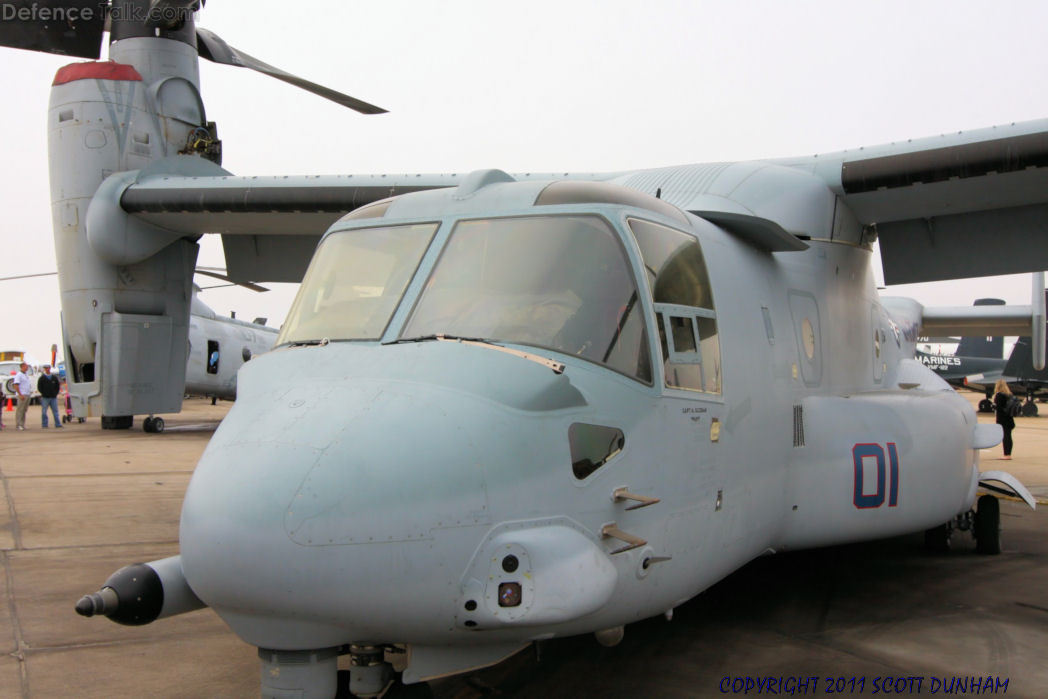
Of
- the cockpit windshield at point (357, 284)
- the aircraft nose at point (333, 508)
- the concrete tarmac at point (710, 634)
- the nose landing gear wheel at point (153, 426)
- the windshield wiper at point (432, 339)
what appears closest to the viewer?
the aircraft nose at point (333, 508)

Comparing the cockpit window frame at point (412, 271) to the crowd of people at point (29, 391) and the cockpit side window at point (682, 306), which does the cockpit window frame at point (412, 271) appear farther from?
the crowd of people at point (29, 391)

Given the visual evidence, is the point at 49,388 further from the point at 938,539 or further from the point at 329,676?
the point at 329,676

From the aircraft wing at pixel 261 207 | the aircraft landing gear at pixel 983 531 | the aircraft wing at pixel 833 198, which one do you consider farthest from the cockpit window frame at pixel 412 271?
the aircraft landing gear at pixel 983 531

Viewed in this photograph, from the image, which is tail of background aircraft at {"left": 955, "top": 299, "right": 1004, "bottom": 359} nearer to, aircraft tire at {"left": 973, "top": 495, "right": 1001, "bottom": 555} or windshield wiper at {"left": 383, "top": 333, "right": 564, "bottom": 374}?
aircraft tire at {"left": 973, "top": 495, "right": 1001, "bottom": 555}

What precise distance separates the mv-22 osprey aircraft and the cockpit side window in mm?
17

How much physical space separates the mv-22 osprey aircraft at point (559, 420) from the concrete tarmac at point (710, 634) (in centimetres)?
54

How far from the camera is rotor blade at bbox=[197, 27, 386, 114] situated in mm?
12141

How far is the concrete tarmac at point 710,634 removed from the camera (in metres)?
4.11

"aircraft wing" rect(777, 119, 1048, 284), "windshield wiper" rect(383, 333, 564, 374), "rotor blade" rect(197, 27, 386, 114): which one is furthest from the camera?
"rotor blade" rect(197, 27, 386, 114)

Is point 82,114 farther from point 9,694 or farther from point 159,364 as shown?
point 9,694

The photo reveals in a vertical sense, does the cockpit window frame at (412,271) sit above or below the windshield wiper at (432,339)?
above

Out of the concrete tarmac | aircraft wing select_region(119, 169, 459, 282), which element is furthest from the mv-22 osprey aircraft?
aircraft wing select_region(119, 169, 459, 282)

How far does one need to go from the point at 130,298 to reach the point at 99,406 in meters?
1.53

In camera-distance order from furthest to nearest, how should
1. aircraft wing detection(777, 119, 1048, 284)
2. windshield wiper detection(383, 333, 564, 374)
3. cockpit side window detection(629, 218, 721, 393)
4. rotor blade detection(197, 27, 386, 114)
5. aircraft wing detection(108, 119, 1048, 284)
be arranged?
rotor blade detection(197, 27, 386, 114) → aircraft wing detection(777, 119, 1048, 284) → aircraft wing detection(108, 119, 1048, 284) → cockpit side window detection(629, 218, 721, 393) → windshield wiper detection(383, 333, 564, 374)
